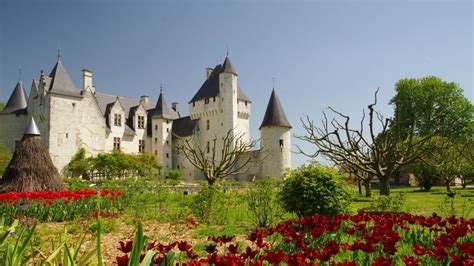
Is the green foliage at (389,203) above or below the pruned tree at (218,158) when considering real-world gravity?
below

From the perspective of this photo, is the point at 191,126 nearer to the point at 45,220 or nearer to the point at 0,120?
the point at 0,120

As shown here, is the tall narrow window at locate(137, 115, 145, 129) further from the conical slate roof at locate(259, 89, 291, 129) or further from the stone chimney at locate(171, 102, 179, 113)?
the conical slate roof at locate(259, 89, 291, 129)

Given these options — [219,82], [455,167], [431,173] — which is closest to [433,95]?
[431,173]

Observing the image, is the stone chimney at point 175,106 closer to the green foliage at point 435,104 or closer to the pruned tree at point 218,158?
the pruned tree at point 218,158

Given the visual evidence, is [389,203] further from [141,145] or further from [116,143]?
[141,145]

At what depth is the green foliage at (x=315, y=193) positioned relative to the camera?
8.75 meters

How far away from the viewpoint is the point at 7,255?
8.87 feet

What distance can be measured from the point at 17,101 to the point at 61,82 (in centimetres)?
641

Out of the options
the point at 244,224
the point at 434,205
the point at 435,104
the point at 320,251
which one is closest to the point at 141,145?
the point at 435,104

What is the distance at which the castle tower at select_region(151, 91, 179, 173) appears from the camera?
4509 centimetres

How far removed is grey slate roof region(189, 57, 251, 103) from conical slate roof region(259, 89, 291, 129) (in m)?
5.46

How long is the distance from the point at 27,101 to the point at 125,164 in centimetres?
1434

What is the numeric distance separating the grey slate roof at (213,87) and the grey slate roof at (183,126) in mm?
2750

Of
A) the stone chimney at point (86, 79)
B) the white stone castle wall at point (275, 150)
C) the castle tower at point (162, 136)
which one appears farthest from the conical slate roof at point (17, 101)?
the white stone castle wall at point (275, 150)
